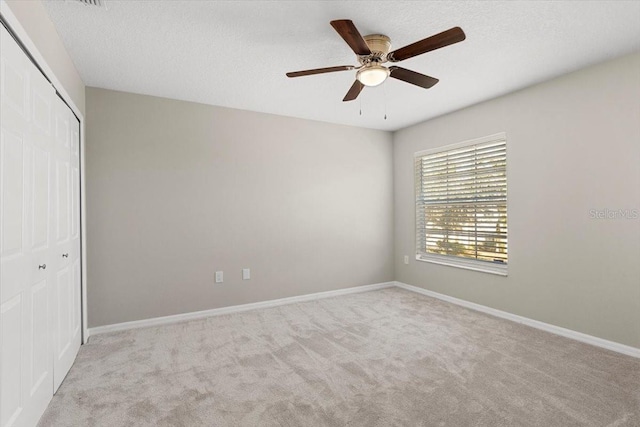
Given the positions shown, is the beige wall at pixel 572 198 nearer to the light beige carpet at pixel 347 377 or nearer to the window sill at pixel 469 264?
the window sill at pixel 469 264

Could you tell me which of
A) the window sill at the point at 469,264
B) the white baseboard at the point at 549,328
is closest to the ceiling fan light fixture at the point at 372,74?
the window sill at the point at 469,264

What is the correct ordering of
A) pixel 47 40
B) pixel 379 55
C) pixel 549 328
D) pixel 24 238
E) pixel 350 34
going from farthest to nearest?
pixel 549 328 → pixel 379 55 → pixel 47 40 → pixel 350 34 → pixel 24 238

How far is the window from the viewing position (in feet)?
12.4

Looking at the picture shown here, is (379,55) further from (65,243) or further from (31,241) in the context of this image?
(65,243)

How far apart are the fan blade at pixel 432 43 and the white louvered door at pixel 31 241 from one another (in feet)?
6.92

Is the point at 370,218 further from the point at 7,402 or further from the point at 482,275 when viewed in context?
the point at 7,402

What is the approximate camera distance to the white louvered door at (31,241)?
1.52 m

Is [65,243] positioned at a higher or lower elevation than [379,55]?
Result: lower

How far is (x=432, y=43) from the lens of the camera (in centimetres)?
202

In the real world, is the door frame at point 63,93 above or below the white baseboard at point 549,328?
above

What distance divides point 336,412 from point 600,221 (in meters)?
2.79

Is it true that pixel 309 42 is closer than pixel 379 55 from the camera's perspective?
No

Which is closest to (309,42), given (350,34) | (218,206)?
(350,34)

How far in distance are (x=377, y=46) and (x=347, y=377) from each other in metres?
2.43
